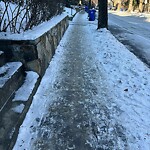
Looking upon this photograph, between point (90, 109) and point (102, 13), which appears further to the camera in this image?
point (102, 13)

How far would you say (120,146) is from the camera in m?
2.89

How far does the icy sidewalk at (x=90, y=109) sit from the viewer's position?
2.97 metres

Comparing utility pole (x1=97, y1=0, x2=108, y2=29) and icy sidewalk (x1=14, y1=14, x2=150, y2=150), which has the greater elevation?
utility pole (x1=97, y1=0, x2=108, y2=29)

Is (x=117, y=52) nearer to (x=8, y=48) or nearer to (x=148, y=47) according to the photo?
(x=148, y=47)

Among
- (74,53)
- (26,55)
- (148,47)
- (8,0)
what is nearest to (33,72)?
(26,55)

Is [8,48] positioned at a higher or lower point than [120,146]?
higher

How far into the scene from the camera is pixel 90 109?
3797 mm

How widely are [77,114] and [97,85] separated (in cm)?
133

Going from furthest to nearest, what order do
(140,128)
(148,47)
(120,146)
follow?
(148,47), (140,128), (120,146)

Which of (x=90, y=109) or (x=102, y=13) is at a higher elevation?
(x=102, y=13)

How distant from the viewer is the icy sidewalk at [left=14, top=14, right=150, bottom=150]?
2.97 meters

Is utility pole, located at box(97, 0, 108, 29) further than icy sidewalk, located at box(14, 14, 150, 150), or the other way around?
utility pole, located at box(97, 0, 108, 29)

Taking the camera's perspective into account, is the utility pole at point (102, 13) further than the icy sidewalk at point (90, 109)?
Yes

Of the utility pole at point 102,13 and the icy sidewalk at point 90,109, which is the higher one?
the utility pole at point 102,13
